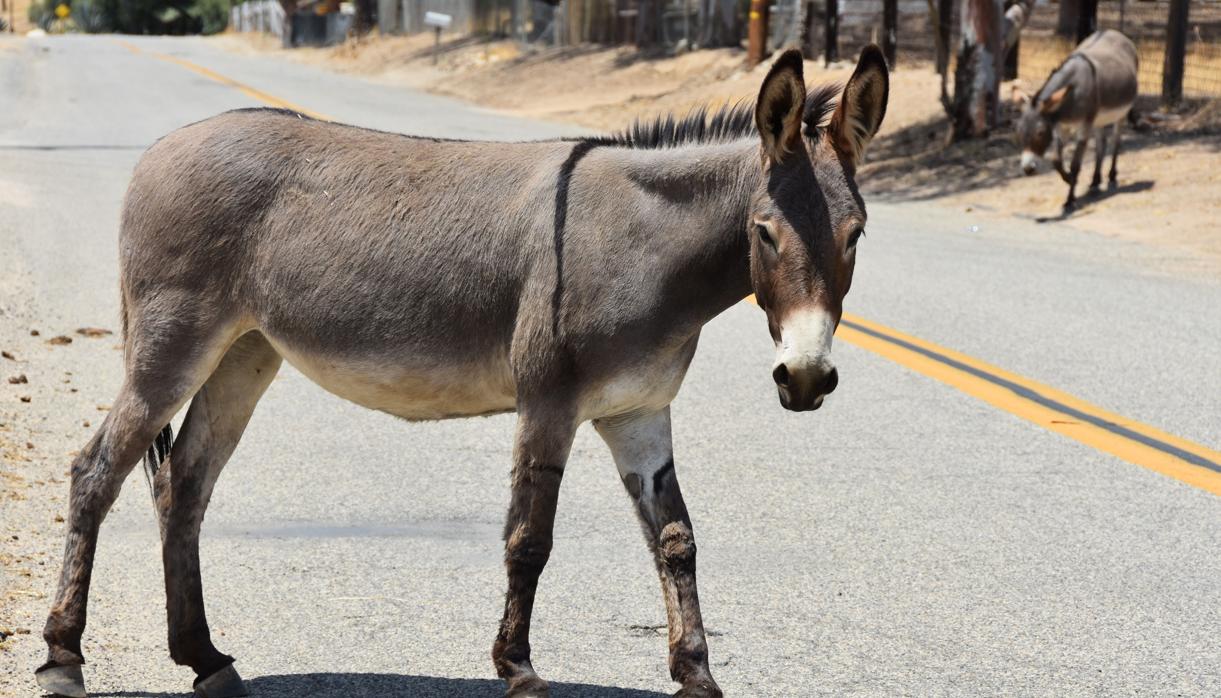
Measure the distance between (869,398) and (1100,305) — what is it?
376 cm

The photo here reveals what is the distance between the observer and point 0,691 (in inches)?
181

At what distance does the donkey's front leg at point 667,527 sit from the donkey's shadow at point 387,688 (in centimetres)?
31

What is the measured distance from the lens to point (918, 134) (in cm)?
2388

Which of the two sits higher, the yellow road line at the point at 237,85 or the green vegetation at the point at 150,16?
the yellow road line at the point at 237,85

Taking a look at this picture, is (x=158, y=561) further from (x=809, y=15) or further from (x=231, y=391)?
(x=809, y=15)

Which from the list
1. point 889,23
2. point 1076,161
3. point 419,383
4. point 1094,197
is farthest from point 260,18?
point 419,383

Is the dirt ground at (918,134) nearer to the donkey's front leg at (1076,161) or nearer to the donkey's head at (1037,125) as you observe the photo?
the donkey's front leg at (1076,161)

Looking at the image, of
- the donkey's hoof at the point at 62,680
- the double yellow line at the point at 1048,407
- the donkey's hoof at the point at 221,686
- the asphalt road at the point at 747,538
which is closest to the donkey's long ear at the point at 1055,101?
the asphalt road at the point at 747,538

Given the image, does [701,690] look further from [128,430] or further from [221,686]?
[128,430]

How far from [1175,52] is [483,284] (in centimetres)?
1988

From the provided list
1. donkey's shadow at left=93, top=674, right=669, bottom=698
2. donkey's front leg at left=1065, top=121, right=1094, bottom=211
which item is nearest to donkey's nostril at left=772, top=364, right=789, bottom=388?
donkey's shadow at left=93, top=674, right=669, bottom=698

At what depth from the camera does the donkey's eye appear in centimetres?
412

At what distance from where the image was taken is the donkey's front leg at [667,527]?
4.49m

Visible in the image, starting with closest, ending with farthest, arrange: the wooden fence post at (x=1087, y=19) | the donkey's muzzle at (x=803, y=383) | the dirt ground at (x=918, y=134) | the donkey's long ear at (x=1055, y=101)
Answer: the donkey's muzzle at (x=803, y=383)
the dirt ground at (x=918, y=134)
the donkey's long ear at (x=1055, y=101)
the wooden fence post at (x=1087, y=19)
